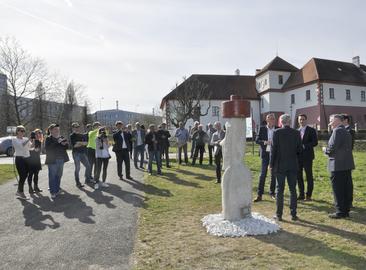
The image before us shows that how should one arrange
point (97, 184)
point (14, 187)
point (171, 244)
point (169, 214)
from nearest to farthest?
point (171, 244) → point (169, 214) → point (97, 184) → point (14, 187)

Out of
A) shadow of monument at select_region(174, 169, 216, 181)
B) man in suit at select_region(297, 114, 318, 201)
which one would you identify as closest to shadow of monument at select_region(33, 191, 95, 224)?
shadow of monument at select_region(174, 169, 216, 181)

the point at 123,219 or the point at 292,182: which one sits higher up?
the point at 292,182

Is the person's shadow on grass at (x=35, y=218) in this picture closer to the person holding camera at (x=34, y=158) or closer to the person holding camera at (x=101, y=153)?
the person holding camera at (x=34, y=158)

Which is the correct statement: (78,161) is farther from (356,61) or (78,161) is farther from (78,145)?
(356,61)

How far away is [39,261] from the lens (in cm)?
530

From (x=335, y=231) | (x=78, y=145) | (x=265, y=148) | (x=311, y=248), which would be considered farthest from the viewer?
(x=78, y=145)

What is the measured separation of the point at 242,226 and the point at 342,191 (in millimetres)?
2128

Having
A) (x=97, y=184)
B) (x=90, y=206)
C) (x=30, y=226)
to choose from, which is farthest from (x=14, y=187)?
(x=30, y=226)

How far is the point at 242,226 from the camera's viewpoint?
650 cm

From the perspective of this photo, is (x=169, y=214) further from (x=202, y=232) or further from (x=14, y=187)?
(x=14, y=187)

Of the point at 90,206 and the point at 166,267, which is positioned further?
the point at 90,206

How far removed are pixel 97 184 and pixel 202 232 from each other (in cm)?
582

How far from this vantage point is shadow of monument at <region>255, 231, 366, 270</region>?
495 centimetres

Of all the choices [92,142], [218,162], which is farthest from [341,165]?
[92,142]
